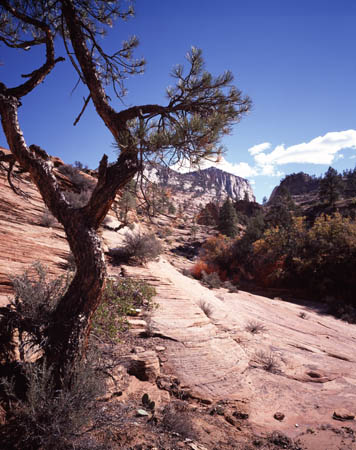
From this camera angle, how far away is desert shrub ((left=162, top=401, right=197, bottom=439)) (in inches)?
94.2

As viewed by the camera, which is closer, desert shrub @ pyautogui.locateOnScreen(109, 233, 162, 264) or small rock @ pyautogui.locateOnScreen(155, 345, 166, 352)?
small rock @ pyautogui.locateOnScreen(155, 345, 166, 352)

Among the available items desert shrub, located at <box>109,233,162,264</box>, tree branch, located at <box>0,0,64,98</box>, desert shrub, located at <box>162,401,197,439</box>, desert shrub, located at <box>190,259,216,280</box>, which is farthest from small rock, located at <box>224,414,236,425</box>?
desert shrub, located at <box>190,259,216,280</box>

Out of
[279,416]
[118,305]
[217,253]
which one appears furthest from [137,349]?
[217,253]

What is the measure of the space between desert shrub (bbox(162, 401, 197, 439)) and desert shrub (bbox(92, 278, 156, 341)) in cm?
147

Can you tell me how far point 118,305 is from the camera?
479cm

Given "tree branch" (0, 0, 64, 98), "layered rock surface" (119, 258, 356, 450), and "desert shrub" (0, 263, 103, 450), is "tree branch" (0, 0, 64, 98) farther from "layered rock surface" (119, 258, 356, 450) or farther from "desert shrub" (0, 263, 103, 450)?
"layered rock surface" (119, 258, 356, 450)

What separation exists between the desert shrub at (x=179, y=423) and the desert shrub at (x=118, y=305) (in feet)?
4.81

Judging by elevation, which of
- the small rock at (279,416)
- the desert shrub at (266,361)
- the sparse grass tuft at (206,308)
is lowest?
the desert shrub at (266,361)

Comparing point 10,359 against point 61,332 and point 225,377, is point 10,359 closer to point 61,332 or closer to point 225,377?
point 61,332

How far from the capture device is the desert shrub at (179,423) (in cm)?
239

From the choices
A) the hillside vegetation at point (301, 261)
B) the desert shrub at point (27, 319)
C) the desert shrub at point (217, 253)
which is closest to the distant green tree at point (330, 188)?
the hillside vegetation at point (301, 261)

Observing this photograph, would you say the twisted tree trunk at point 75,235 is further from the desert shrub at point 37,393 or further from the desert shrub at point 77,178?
the desert shrub at point 77,178

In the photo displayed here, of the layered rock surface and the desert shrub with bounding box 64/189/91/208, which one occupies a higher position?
the desert shrub with bounding box 64/189/91/208

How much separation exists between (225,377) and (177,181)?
3.22m
